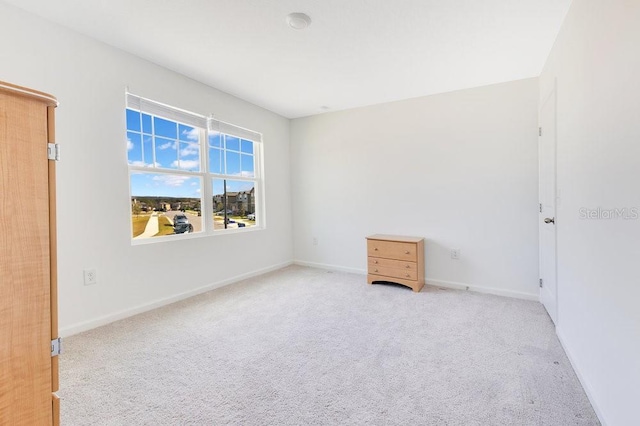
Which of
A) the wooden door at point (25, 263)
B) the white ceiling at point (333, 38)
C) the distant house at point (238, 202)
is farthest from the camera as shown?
the distant house at point (238, 202)

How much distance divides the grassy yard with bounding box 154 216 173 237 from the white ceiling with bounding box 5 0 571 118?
1.59m

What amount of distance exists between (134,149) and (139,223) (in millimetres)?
739

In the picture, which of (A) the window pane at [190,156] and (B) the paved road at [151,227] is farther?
(A) the window pane at [190,156]

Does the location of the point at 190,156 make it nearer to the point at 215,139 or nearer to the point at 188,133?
the point at 188,133

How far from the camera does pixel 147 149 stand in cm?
301

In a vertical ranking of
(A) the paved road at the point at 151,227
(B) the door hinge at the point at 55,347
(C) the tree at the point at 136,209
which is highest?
(C) the tree at the point at 136,209

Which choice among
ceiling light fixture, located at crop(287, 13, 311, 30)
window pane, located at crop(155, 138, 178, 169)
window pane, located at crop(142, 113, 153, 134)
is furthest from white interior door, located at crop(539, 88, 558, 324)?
window pane, located at crop(142, 113, 153, 134)

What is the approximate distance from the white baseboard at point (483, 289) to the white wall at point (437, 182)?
0.01 metres

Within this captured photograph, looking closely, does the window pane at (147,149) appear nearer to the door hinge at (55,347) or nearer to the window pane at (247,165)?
the window pane at (247,165)

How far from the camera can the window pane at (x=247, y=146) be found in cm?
420

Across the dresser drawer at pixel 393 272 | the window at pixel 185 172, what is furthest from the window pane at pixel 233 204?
the dresser drawer at pixel 393 272

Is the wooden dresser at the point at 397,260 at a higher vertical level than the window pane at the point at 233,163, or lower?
lower

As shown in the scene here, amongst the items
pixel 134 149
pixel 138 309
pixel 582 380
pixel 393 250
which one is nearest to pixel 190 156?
pixel 134 149

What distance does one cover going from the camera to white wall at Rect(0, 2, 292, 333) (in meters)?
2.21
